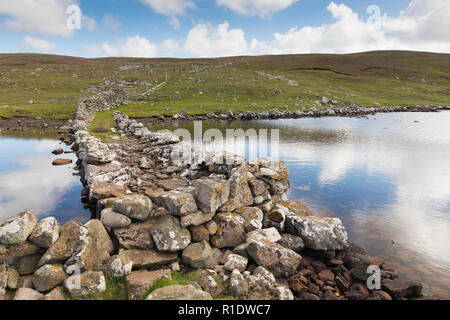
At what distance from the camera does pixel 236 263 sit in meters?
8.93

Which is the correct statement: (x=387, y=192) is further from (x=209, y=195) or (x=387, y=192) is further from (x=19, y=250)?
(x=19, y=250)

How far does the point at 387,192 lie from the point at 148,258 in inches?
721

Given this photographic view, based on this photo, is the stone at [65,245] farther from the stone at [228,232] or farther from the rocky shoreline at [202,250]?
the stone at [228,232]

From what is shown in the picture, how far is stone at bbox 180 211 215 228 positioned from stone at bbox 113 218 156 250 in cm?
124

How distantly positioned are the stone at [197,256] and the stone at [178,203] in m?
1.39

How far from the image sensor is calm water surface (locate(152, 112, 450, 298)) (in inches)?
458

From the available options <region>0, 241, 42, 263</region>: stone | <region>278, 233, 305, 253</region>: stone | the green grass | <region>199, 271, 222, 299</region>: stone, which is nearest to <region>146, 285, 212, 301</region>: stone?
<region>199, 271, 222, 299</region>: stone

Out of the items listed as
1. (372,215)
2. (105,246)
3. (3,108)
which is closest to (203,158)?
(105,246)

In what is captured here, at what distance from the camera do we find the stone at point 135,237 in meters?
8.95

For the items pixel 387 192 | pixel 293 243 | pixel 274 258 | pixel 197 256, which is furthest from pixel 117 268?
pixel 387 192

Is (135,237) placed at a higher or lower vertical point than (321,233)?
higher

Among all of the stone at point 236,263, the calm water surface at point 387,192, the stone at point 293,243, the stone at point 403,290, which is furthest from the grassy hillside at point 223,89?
the stone at point 403,290
